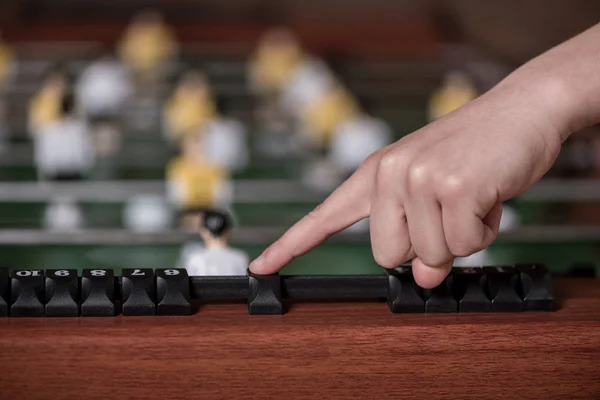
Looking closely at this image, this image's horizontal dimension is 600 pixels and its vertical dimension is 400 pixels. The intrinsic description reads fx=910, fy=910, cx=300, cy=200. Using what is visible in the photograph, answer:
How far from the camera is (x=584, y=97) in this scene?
0.66m

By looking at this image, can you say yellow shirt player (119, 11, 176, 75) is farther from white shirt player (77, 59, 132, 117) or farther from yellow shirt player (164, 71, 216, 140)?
yellow shirt player (164, 71, 216, 140)

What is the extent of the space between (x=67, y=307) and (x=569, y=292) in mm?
420

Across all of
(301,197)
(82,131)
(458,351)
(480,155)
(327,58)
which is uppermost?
(327,58)

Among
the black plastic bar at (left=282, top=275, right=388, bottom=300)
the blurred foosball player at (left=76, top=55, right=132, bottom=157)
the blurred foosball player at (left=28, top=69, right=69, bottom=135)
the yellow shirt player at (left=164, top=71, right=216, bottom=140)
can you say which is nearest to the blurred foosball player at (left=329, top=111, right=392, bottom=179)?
the yellow shirt player at (left=164, top=71, right=216, bottom=140)

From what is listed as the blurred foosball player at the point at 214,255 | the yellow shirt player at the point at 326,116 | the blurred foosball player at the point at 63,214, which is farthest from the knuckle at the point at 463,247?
the yellow shirt player at the point at 326,116

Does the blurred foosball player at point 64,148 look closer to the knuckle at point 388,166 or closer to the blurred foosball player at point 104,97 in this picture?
the blurred foosball player at point 104,97

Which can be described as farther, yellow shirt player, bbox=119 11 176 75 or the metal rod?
yellow shirt player, bbox=119 11 176 75

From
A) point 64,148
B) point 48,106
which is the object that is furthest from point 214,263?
point 48,106

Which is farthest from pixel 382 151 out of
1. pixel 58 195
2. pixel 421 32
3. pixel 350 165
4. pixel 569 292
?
pixel 421 32

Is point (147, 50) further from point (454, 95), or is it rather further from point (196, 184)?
point (196, 184)

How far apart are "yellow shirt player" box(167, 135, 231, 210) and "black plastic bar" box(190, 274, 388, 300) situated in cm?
174

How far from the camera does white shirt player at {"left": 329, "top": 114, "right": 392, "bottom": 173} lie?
3.03 m

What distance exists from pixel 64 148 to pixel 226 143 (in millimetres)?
588

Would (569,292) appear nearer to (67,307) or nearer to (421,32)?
(67,307)
